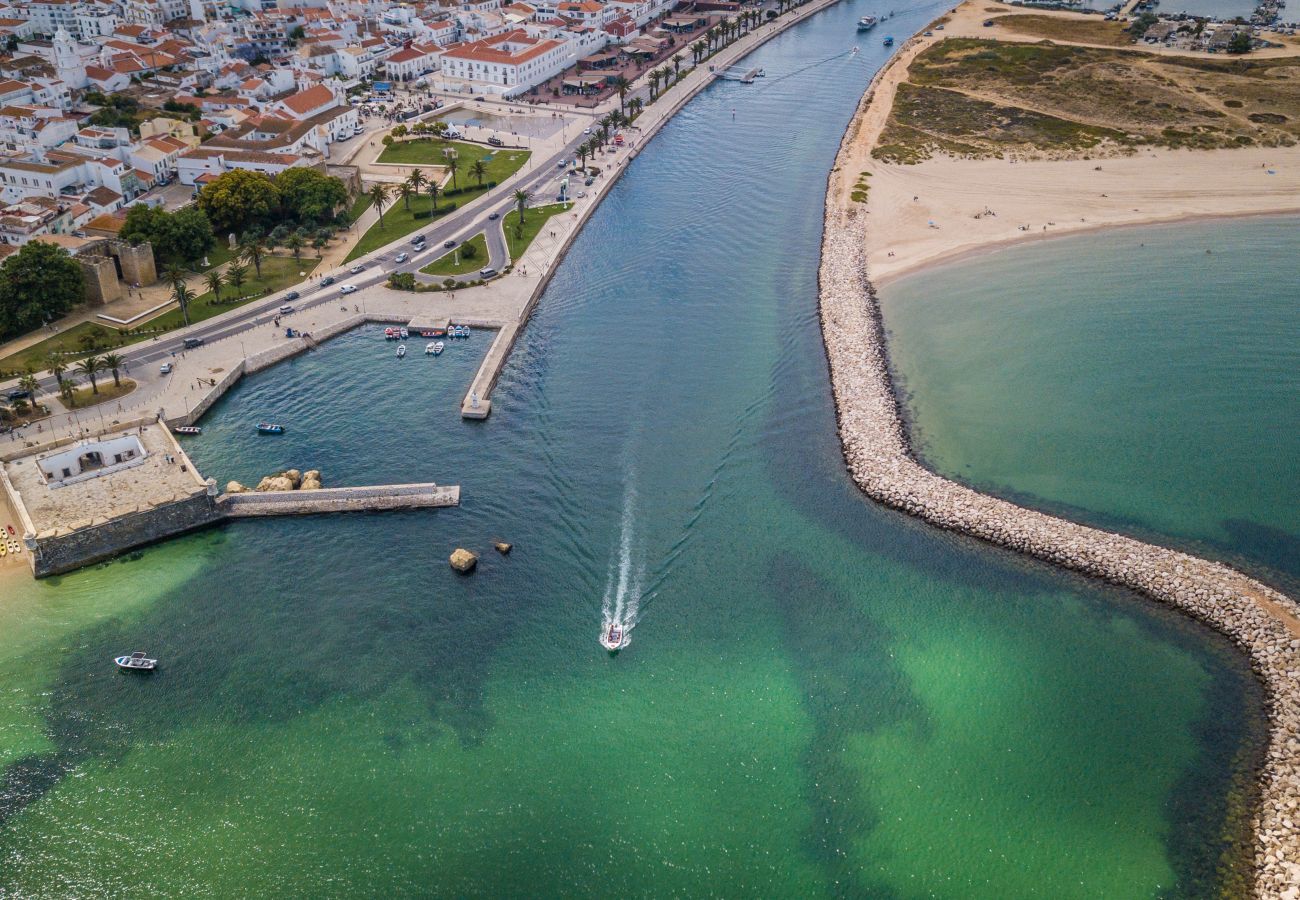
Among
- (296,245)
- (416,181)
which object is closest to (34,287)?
(296,245)

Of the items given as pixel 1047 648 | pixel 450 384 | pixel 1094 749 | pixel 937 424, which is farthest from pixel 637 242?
pixel 1094 749

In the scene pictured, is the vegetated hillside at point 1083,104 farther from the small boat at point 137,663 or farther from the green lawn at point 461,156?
the small boat at point 137,663

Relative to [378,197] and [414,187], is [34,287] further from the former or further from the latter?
[414,187]

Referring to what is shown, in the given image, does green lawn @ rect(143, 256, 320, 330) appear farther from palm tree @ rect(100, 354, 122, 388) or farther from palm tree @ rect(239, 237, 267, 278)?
palm tree @ rect(100, 354, 122, 388)

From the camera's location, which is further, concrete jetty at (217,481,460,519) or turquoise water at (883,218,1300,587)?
turquoise water at (883,218,1300,587)

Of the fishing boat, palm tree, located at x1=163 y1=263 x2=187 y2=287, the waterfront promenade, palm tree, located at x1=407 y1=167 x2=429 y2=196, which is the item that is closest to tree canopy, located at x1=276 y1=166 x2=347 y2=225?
palm tree, located at x1=407 y1=167 x2=429 y2=196

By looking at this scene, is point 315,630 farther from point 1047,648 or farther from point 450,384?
point 1047,648
